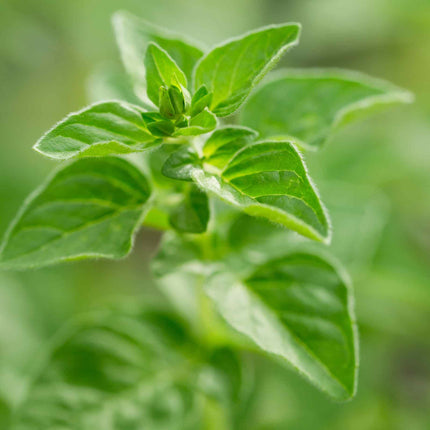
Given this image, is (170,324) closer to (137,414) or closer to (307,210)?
(137,414)

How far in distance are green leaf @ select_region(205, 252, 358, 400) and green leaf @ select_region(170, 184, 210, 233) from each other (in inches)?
6.3

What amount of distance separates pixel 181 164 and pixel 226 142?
0.13 meters

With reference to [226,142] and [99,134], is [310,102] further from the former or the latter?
[99,134]

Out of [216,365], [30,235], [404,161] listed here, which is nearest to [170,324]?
[216,365]

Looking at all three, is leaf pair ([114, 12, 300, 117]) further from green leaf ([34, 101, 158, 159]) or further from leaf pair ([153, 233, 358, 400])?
leaf pair ([153, 233, 358, 400])

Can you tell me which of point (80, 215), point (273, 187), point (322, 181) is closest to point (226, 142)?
point (273, 187)

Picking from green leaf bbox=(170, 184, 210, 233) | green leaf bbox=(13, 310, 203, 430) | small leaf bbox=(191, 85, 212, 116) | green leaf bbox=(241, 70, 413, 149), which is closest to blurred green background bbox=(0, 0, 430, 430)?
green leaf bbox=(13, 310, 203, 430)

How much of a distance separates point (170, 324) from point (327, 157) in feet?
3.58

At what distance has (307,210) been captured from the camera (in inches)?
41.6

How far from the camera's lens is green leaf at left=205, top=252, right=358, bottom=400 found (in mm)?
1235

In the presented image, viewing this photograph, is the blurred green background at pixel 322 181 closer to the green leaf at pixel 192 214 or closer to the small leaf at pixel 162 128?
the green leaf at pixel 192 214

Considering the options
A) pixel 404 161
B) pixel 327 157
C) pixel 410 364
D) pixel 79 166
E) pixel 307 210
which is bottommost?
pixel 410 364

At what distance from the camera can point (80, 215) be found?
4.39ft

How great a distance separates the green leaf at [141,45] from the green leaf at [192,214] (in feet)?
0.93
